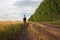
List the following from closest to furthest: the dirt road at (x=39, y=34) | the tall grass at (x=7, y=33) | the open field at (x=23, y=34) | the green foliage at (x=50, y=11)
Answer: the tall grass at (x=7, y=33)
the open field at (x=23, y=34)
the dirt road at (x=39, y=34)
the green foliage at (x=50, y=11)

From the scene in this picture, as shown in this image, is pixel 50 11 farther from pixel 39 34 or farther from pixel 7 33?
pixel 7 33

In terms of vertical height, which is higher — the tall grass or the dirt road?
the tall grass

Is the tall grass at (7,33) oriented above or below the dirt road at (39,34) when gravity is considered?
above

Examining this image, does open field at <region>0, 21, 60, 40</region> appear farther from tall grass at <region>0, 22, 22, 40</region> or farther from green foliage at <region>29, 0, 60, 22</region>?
green foliage at <region>29, 0, 60, 22</region>

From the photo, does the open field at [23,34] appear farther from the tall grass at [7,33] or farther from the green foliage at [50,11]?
the green foliage at [50,11]

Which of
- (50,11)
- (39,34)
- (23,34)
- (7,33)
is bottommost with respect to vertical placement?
(50,11)

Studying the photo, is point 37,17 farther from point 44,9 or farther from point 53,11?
point 53,11

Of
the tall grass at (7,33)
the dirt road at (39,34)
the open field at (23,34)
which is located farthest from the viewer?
the dirt road at (39,34)

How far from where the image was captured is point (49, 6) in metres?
109

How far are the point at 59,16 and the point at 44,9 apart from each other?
23472 mm

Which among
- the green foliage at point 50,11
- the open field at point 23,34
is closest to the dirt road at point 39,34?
the open field at point 23,34

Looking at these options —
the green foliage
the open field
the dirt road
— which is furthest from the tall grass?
the green foliage

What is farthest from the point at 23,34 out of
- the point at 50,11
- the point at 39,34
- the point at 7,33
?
the point at 50,11

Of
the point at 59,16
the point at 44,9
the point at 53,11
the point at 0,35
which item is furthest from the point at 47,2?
the point at 0,35
